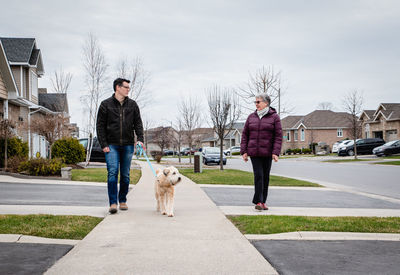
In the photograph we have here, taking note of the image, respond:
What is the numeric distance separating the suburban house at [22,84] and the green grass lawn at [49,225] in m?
14.2

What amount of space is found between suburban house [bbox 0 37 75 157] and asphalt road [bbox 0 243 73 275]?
1569cm

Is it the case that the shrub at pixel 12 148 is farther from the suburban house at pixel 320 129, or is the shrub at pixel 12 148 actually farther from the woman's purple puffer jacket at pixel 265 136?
the suburban house at pixel 320 129

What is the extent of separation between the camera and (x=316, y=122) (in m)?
63.0

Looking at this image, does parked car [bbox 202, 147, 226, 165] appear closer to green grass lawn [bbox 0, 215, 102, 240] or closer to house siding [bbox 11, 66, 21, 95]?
house siding [bbox 11, 66, 21, 95]

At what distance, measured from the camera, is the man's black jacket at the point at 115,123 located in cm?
658

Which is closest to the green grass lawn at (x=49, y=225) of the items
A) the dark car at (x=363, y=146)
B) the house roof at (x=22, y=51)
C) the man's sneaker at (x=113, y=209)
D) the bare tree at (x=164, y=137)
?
the man's sneaker at (x=113, y=209)

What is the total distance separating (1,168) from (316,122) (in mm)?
55306

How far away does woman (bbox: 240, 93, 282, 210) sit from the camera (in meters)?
6.94

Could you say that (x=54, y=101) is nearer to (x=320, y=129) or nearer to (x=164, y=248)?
(x=164, y=248)

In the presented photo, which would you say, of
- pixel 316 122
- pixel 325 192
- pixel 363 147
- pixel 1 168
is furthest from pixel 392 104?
pixel 1 168

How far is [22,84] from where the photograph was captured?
22.3 metres

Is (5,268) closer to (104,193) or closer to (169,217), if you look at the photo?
(169,217)

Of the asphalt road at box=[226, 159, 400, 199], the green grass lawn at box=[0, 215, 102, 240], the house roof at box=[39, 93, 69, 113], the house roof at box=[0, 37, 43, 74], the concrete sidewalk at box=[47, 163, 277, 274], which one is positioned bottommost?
the asphalt road at box=[226, 159, 400, 199]

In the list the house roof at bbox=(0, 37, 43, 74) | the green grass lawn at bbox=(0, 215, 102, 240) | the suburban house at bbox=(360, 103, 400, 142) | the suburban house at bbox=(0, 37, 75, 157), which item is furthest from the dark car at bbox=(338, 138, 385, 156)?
the green grass lawn at bbox=(0, 215, 102, 240)
